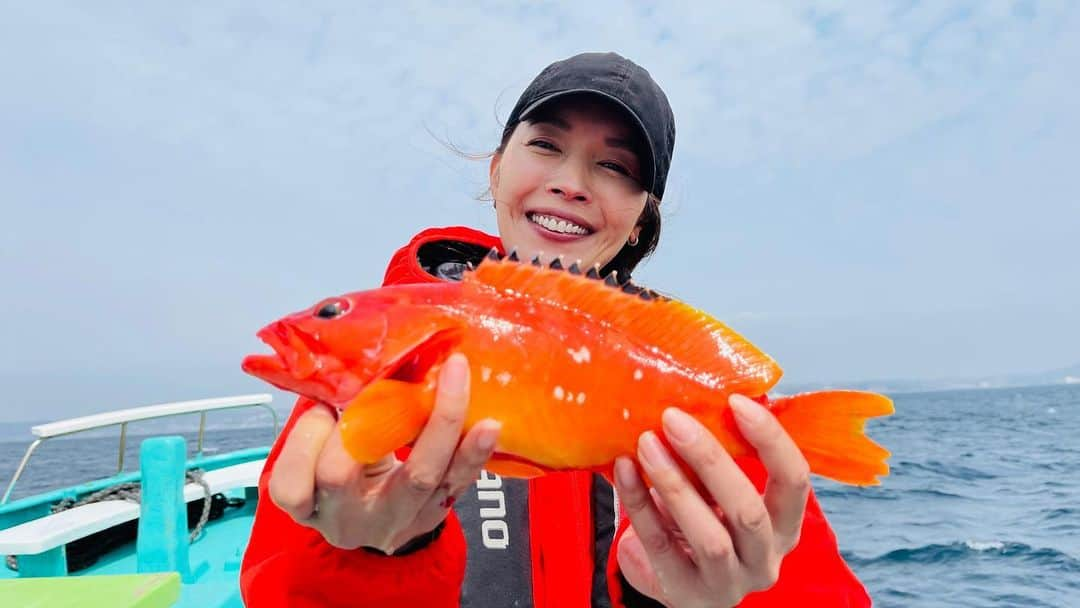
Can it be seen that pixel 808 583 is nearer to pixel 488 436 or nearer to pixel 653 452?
pixel 653 452

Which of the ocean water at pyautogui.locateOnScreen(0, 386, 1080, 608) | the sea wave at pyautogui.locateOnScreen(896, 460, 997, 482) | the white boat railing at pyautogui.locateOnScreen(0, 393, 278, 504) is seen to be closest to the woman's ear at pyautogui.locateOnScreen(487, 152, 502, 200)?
the white boat railing at pyautogui.locateOnScreen(0, 393, 278, 504)

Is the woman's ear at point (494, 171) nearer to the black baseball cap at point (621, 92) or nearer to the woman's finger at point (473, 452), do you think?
the black baseball cap at point (621, 92)

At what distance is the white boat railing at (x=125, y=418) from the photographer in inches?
254

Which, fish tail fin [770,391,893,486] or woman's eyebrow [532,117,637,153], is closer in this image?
fish tail fin [770,391,893,486]

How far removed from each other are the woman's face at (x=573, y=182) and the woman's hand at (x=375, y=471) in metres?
1.54

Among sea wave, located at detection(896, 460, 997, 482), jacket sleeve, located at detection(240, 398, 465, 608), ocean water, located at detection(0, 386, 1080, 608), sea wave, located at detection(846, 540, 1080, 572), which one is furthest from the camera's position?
sea wave, located at detection(896, 460, 997, 482)

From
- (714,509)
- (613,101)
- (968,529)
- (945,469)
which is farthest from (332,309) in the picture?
(945,469)

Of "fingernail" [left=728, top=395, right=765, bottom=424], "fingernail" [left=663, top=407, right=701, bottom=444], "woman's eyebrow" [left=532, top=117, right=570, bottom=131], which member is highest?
"woman's eyebrow" [left=532, top=117, right=570, bottom=131]

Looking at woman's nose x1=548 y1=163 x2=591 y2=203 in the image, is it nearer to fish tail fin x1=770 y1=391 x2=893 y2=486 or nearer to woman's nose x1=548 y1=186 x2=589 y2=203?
woman's nose x1=548 y1=186 x2=589 y2=203

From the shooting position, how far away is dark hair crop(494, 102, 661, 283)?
3.83 metres

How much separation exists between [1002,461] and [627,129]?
2614 centimetres

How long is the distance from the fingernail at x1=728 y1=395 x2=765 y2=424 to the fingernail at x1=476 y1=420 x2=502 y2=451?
70 centimetres

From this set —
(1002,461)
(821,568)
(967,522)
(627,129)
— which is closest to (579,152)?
(627,129)

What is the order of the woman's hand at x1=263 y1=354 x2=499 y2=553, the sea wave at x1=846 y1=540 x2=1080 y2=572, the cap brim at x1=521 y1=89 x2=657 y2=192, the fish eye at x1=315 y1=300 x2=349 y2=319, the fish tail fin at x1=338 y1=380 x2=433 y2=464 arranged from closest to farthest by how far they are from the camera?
the fish tail fin at x1=338 y1=380 x2=433 y2=464 < the woman's hand at x1=263 y1=354 x2=499 y2=553 < the fish eye at x1=315 y1=300 x2=349 y2=319 < the cap brim at x1=521 y1=89 x2=657 y2=192 < the sea wave at x1=846 y1=540 x2=1080 y2=572
